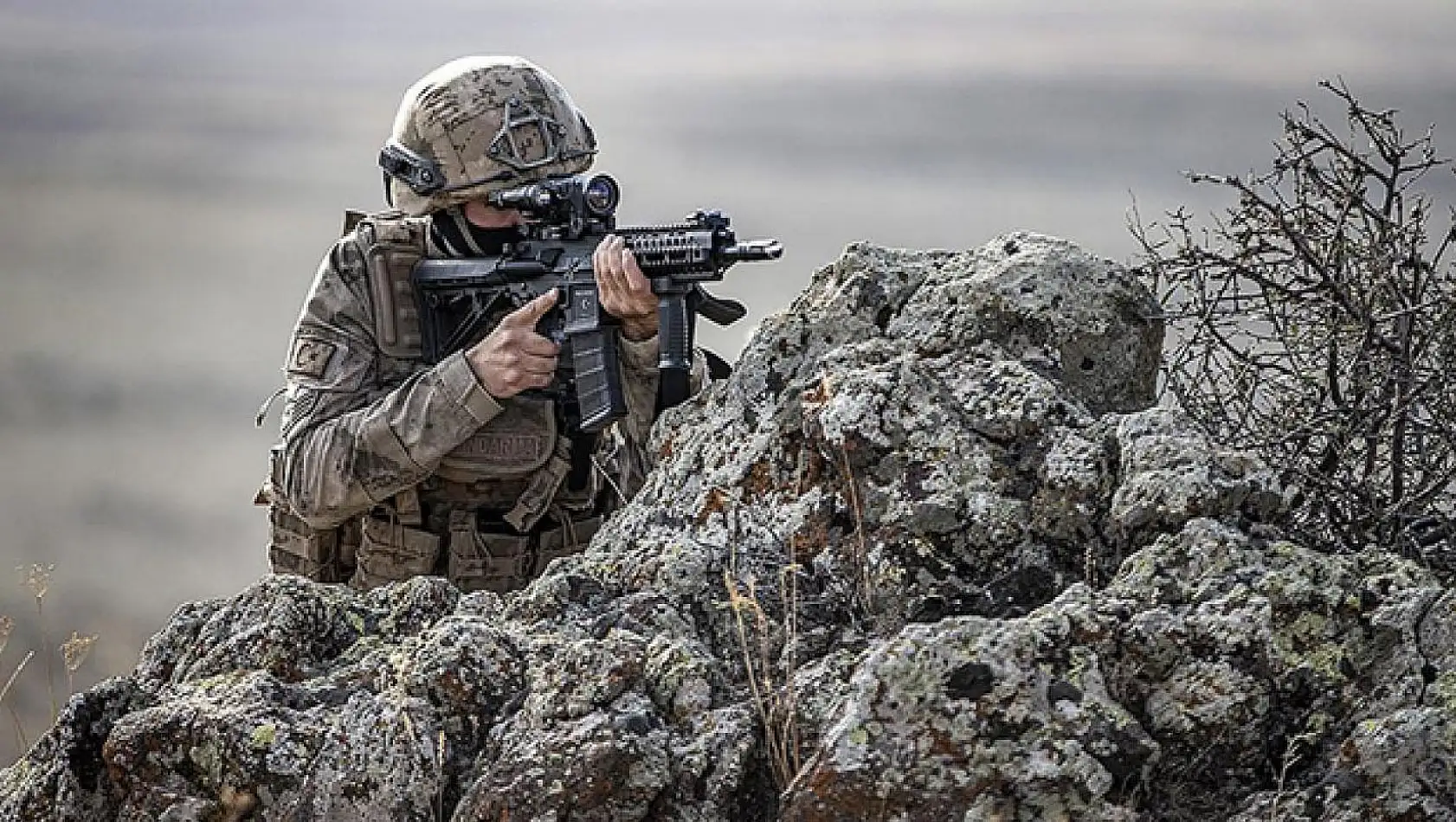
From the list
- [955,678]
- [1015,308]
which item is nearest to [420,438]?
[1015,308]

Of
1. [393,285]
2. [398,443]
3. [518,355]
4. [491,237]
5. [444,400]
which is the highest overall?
[491,237]

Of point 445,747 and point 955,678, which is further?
point 445,747

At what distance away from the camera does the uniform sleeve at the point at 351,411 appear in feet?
19.2

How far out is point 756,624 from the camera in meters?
3.78

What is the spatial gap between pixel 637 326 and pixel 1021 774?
2.82 metres

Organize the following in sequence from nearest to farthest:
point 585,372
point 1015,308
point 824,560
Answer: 1. point 824,560
2. point 1015,308
3. point 585,372

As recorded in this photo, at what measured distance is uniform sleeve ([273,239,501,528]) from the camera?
5.86 m

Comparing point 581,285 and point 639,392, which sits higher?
point 581,285

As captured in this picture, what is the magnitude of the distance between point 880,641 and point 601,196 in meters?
2.48

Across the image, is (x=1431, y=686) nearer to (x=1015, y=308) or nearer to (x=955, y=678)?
(x=955, y=678)

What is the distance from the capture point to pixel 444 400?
5.85 metres

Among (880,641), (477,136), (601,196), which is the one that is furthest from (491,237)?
(880,641)

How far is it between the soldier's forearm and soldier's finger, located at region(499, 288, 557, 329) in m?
0.20

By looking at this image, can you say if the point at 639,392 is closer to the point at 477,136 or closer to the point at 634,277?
the point at 634,277
